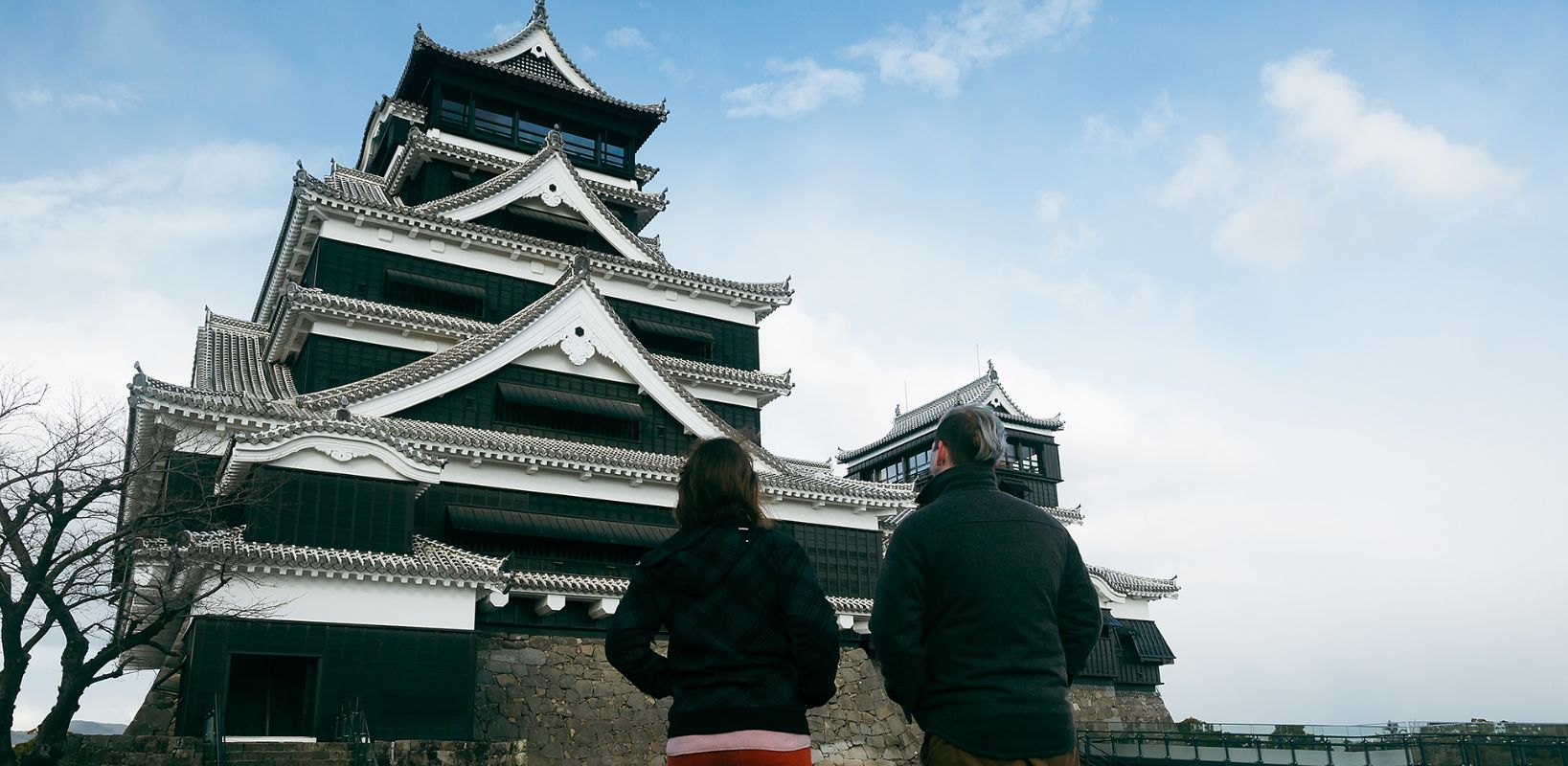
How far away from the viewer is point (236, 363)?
75.9 feet

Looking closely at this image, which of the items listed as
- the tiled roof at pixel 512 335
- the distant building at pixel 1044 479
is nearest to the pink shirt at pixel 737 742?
the tiled roof at pixel 512 335

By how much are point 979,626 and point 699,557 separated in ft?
3.79

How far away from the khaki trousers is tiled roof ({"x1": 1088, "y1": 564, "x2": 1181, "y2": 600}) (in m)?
36.2

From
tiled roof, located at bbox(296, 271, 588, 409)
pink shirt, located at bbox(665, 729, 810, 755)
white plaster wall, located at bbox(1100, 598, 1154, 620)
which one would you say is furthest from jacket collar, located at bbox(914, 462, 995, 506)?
white plaster wall, located at bbox(1100, 598, 1154, 620)

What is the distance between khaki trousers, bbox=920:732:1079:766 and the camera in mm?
4090

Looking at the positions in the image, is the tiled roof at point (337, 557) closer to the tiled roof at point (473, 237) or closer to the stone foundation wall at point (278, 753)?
the stone foundation wall at point (278, 753)

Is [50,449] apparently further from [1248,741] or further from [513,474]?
[1248,741]

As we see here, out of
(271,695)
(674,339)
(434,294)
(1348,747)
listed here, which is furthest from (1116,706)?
(271,695)

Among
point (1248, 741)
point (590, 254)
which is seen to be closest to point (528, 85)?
point (590, 254)

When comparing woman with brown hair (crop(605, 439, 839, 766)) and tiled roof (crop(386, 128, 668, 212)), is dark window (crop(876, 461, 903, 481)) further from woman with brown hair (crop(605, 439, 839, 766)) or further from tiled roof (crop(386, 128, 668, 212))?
woman with brown hair (crop(605, 439, 839, 766))

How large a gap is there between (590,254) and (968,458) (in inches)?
864

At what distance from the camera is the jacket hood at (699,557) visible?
4.43 metres

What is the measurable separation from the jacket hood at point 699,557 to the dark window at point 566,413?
58.3 feet

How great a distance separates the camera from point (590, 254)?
1011 inches
